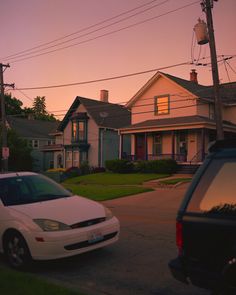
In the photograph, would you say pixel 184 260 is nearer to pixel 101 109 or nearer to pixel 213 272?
pixel 213 272

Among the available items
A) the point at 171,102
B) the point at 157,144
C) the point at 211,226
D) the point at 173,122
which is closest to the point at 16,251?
the point at 211,226

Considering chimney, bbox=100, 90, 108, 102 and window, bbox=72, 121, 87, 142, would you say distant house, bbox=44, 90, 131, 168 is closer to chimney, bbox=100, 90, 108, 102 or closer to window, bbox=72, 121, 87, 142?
window, bbox=72, 121, 87, 142

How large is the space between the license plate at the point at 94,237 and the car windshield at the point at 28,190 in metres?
1.33

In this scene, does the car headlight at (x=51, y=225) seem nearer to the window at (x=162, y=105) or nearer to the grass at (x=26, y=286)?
the grass at (x=26, y=286)

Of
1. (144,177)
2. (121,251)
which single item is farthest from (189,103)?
(121,251)

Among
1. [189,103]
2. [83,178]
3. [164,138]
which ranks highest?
[189,103]

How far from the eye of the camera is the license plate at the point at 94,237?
→ 7045 mm

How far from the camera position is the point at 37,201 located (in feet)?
25.4

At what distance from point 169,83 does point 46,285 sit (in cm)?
3100

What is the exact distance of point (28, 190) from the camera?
8.25 metres

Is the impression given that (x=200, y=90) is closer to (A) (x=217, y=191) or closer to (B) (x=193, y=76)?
(B) (x=193, y=76)

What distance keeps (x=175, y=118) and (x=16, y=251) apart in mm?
28453

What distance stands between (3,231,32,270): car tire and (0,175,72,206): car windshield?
0.69 m

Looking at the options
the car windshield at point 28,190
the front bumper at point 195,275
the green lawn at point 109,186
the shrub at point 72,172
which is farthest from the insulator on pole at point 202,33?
the shrub at point 72,172
